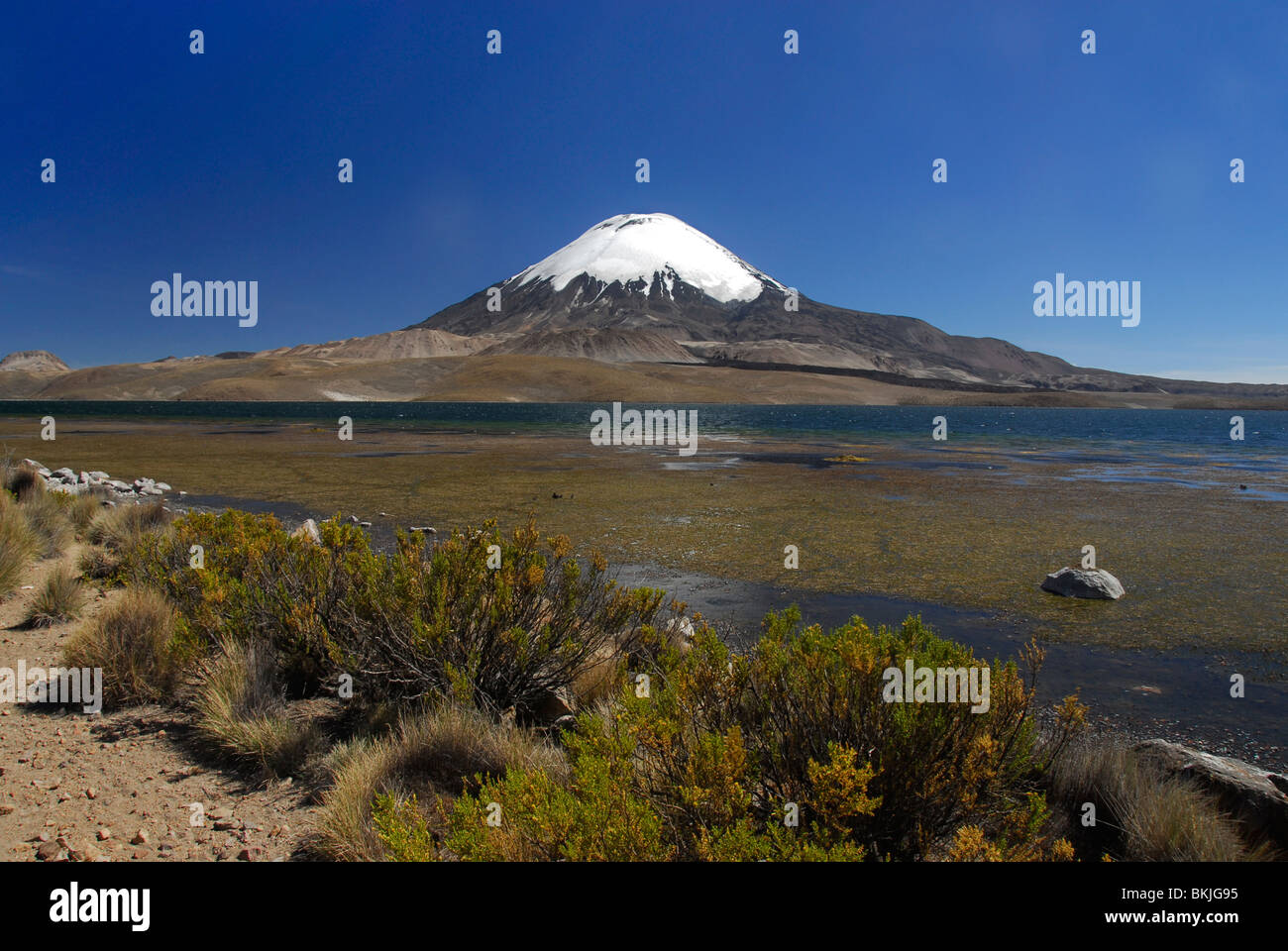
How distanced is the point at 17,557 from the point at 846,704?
8.41 meters

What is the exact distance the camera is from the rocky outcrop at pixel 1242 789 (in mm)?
3188

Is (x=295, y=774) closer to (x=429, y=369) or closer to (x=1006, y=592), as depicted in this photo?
(x=1006, y=592)

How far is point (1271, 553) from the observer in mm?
10773

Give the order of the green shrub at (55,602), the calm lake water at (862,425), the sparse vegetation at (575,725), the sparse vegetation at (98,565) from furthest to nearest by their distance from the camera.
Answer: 1. the calm lake water at (862,425)
2. the sparse vegetation at (98,565)
3. the green shrub at (55,602)
4. the sparse vegetation at (575,725)

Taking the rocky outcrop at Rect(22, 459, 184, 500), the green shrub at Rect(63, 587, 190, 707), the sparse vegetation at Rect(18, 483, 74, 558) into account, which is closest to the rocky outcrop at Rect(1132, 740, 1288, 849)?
the green shrub at Rect(63, 587, 190, 707)

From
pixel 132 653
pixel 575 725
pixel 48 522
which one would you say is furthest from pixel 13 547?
pixel 575 725

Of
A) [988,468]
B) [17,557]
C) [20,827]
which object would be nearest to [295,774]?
[20,827]

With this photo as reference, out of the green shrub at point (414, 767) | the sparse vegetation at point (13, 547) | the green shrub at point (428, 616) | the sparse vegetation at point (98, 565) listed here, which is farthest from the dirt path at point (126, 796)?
the sparse vegetation at point (98, 565)

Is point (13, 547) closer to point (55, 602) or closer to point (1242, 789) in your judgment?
point (55, 602)

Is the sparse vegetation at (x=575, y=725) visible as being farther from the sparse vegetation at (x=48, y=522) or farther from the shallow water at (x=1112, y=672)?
the sparse vegetation at (x=48, y=522)

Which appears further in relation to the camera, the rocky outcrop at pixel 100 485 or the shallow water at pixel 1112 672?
the rocky outcrop at pixel 100 485

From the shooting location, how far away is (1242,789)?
3.31 metres

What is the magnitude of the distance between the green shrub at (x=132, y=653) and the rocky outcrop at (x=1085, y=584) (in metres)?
9.05

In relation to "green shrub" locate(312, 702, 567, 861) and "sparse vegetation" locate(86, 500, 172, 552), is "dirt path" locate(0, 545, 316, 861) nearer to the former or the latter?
"green shrub" locate(312, 702, 567, 861)
